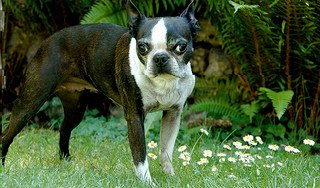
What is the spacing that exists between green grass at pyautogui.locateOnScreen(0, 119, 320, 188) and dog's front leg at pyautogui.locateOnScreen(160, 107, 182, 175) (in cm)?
10

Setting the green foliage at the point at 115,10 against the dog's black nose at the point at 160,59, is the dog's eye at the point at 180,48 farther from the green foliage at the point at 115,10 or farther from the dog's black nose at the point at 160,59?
the green foliage at the point at 115,10

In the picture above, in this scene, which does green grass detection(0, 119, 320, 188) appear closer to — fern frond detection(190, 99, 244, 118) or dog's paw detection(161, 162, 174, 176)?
dog's paw detection(161, 162, 174, 176)

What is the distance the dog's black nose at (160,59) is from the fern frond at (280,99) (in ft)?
7.95

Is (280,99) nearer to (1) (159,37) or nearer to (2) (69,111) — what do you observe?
(2) (69,111)

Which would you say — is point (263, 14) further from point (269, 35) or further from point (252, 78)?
point (252, 78)

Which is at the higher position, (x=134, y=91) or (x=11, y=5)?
(x=134, y=91)

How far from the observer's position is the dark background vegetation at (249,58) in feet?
22.9

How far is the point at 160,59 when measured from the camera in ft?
15.6

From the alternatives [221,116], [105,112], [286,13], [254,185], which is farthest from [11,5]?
[254,185]

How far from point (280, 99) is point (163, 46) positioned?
8.42 feet

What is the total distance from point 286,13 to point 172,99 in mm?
2203

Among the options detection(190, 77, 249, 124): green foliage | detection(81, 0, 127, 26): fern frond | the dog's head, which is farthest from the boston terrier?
detection(190, 77, 249, 124): green foliage

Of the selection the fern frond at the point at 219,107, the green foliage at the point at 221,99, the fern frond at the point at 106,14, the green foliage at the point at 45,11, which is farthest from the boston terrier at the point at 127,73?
the green foliage at the point at 45,11

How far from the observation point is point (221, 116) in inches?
314
